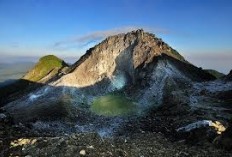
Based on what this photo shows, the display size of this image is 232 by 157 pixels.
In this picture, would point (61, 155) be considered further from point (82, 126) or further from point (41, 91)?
point (41, 91)

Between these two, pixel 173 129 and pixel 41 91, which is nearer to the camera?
pixel 173 129

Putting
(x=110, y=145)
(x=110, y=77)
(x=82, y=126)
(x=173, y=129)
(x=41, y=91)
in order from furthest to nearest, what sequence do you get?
(x=110, y=77) → (x=41, y=91) → (x=82, y=126) → (x=173, y=129) → (x=110, y=145)

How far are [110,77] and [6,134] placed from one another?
3757 centimetres

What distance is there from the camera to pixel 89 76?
2425 inches

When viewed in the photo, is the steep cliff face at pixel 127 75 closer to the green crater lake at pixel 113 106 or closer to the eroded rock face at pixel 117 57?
the eroded rock face at pixel 117 57

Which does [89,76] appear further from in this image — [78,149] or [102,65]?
[78,149]

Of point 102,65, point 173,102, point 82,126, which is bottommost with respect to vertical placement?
point 82,126

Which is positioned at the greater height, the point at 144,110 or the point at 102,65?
the point at 102,65

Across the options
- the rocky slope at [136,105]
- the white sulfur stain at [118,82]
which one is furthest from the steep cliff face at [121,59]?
the white sulfur stain at [118,82]

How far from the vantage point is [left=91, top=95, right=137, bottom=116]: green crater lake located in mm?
47456

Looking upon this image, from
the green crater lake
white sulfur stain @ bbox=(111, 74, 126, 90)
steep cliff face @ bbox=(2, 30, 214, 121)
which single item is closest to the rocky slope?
steep cliff face @ bbox=(2, 30, 214, 121)

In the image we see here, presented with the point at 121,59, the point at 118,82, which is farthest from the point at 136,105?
the point at 121,59

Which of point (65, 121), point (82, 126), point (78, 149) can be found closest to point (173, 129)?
point (82, 126)

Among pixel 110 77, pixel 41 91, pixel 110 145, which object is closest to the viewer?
pixel 110 145
